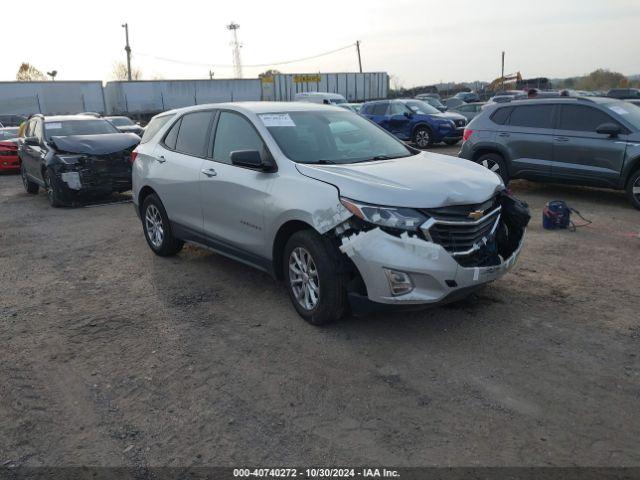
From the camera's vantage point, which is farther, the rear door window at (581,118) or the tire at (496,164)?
the tire at (496,164)

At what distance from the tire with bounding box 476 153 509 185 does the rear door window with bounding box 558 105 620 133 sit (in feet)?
3.80

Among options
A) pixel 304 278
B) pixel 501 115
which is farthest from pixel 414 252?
pixel 501 115

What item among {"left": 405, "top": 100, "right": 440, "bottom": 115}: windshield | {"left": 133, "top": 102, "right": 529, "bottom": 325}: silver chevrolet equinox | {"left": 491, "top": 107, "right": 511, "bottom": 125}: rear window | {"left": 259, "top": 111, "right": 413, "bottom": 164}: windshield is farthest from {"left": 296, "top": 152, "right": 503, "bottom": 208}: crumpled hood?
{"left": 405, "top": 100, "right": 440, "bottom": 115}: windshield

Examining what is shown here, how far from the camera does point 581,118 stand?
9258mm

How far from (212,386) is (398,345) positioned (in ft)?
4.67

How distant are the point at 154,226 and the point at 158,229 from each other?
0.13 meters

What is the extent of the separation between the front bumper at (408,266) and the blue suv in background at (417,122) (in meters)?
14.5

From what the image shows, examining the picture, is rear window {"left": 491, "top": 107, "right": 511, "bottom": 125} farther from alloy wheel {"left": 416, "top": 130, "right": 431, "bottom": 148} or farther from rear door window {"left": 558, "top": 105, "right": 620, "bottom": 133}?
alloy wheel {"left": 416, "top": 130, "right": 431, "bottom": 148}

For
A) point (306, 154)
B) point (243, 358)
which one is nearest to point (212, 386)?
point (243, 358)

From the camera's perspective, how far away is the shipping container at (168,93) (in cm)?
4244

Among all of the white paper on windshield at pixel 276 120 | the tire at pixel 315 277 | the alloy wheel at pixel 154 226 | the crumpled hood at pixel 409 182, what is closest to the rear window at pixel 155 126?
the alloy wheel at pixel 154 226

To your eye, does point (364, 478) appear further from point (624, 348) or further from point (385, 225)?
point (624, 348)

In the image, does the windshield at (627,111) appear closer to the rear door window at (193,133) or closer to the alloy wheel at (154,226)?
the rear door window at (193,133)

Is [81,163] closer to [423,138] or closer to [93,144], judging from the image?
[93,144]
